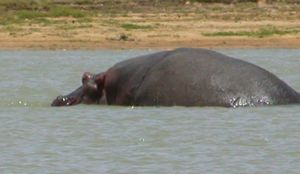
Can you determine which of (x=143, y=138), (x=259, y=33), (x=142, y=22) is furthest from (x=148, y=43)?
(x=143, y=138)

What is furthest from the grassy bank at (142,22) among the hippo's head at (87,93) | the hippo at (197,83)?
the hippo at (197,83)

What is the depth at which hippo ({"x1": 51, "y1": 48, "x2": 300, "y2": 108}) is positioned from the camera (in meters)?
13.9

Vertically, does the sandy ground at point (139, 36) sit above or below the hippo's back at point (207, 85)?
below

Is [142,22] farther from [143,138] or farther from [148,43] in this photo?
[143,138]

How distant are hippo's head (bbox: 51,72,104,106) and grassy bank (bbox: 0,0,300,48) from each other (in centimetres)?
1262

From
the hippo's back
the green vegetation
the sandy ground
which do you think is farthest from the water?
the green vegetation

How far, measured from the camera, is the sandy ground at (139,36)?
27578mm

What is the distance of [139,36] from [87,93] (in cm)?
1391

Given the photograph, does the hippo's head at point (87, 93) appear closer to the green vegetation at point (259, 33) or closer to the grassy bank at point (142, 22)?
the grassy bank at point (142, 22)

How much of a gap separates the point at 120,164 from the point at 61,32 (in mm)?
18387

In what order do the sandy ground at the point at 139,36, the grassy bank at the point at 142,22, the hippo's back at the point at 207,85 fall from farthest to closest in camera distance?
the grassy bank at the point at 142,22 → the sandy ground at the point at 139,36 → the hippo's back at the point at 207,85

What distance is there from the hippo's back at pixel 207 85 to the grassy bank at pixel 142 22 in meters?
13.4

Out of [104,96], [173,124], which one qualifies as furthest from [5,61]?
[173,124]

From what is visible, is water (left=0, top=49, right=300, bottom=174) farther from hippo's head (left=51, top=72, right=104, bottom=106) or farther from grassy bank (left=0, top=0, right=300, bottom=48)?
grassy bank (left=0, top=0, right=300, bottom=48)
